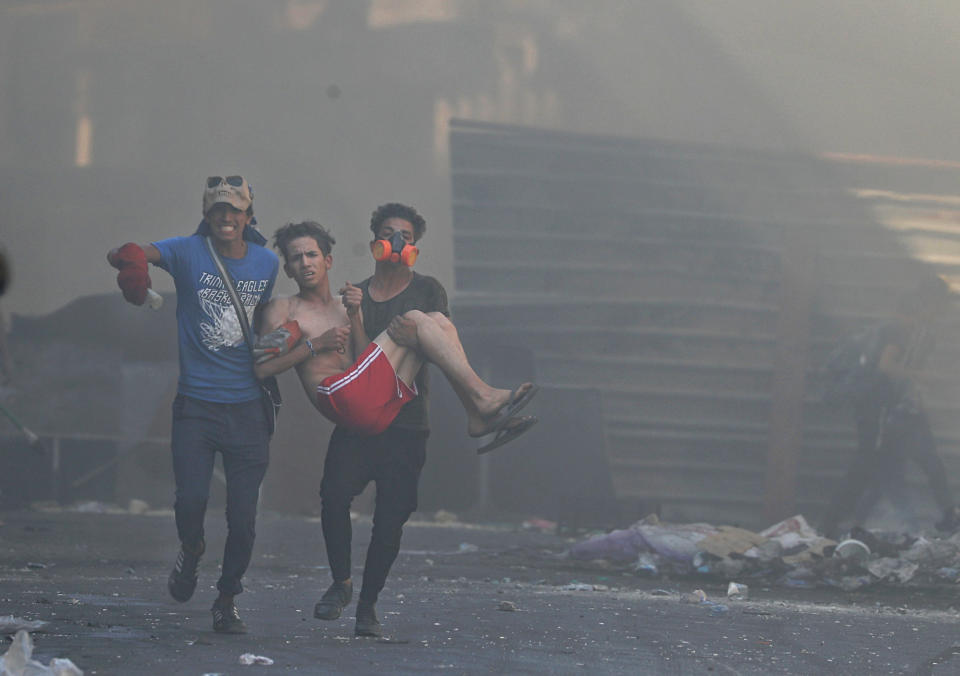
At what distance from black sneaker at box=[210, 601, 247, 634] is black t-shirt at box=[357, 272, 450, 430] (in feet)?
2.75

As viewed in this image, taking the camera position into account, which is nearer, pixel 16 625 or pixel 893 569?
pixel 16 625

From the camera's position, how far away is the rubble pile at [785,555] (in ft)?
27.4

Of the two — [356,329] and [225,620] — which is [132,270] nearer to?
[356,329]

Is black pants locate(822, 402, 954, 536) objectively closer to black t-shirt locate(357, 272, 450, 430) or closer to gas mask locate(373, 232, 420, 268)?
black t-shirt locate(357, 272, 450, 430)

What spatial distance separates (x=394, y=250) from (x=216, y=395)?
767 mm

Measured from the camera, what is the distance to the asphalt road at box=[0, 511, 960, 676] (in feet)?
14.7

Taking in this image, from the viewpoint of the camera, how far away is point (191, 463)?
4.84 metres

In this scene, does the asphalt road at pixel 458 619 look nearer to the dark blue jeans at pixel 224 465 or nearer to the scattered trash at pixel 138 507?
the dark blue jeans at pixel 224 465

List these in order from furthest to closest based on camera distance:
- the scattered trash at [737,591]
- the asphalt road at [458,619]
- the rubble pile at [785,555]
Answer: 1. the rubble pile at [785,555]
2. the scattered trash at [737,591]
3. the asphalt road at [458,619]

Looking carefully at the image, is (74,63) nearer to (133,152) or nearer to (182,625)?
(133,152)

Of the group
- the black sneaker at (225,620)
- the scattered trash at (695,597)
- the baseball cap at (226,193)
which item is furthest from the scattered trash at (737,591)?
the baseball cap at (226,193)

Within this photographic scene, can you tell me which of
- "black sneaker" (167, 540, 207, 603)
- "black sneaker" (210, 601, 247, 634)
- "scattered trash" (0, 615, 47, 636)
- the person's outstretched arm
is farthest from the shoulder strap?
"scattered trash" (0, 615, 47, 636)

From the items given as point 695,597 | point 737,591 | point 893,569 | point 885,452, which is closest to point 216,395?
point 695,597

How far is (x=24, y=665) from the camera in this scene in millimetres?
3611
